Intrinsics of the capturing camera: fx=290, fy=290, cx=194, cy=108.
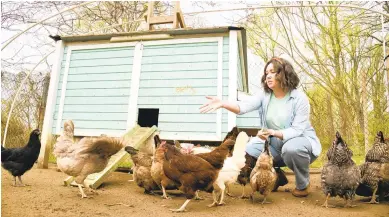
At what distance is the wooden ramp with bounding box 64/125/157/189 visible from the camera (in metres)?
3.56

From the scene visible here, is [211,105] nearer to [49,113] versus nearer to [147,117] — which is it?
[49,113]

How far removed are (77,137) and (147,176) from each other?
246 centimetres

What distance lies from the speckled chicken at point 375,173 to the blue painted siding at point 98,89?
3.63m

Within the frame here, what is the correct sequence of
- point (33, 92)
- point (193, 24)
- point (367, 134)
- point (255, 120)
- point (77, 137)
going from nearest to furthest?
point (255, 120), point (77, 137), point (367, 134), point (33, 92), point (193, 24)

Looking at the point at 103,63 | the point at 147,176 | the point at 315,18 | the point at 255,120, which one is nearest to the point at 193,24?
the point at 315,18

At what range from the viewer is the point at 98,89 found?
17.7 feet

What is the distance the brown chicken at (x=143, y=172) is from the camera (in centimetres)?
350

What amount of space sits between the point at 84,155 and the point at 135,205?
81 cm

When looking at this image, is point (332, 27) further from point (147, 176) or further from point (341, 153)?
point (147, 176)

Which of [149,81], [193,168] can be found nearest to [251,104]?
[193,168]

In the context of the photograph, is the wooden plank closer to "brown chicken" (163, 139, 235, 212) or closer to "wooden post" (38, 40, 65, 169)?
"wooden post" (38, 40, 65, 169)

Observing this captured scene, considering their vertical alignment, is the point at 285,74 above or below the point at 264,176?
above

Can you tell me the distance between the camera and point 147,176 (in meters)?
3.50

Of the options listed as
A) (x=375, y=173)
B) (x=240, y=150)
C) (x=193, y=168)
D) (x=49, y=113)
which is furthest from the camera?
(x=49, y=113)
